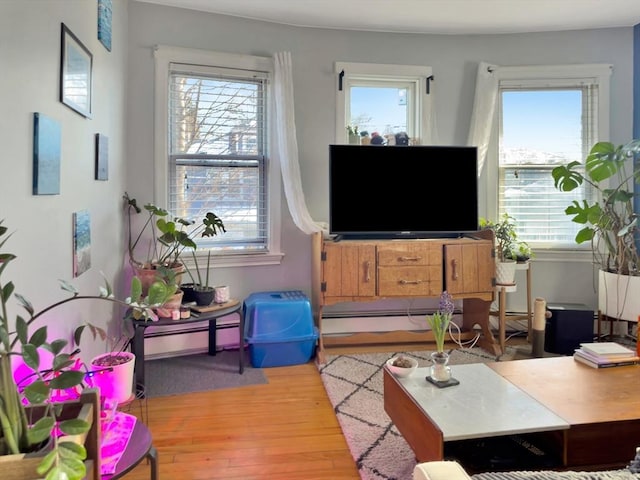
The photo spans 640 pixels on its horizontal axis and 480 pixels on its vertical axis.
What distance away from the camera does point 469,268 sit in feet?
11.1

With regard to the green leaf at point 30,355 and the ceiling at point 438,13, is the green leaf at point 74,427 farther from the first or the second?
the ceiling at point 438,13

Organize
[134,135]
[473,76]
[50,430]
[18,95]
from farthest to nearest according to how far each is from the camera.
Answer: [473,76] < [134,135] < [18,95] < [50,430]

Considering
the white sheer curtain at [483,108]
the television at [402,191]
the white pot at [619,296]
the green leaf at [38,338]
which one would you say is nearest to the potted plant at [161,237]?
the television at [402,191]

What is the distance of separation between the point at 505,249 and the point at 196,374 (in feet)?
8.14

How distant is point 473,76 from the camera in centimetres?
390

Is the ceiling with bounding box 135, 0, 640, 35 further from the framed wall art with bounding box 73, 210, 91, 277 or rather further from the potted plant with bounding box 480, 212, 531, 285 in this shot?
the framed wall art with bounding box 73, 210, 91, 277

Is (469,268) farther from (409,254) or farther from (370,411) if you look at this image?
(370,411)

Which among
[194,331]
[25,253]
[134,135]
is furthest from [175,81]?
[25,253]

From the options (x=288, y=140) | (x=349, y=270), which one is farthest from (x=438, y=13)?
(x=349, y=270)

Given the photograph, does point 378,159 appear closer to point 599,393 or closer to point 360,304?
point 360,304

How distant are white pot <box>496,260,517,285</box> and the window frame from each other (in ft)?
1.99

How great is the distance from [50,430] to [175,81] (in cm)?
295

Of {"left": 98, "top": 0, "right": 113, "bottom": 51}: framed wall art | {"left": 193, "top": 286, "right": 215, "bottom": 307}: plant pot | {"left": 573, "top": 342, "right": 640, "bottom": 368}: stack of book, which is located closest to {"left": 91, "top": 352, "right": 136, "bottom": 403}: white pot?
{"left": 193, "top": 286, "right": 215, "bottom": 307}: plant pot

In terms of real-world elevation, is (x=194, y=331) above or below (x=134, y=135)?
A: below
